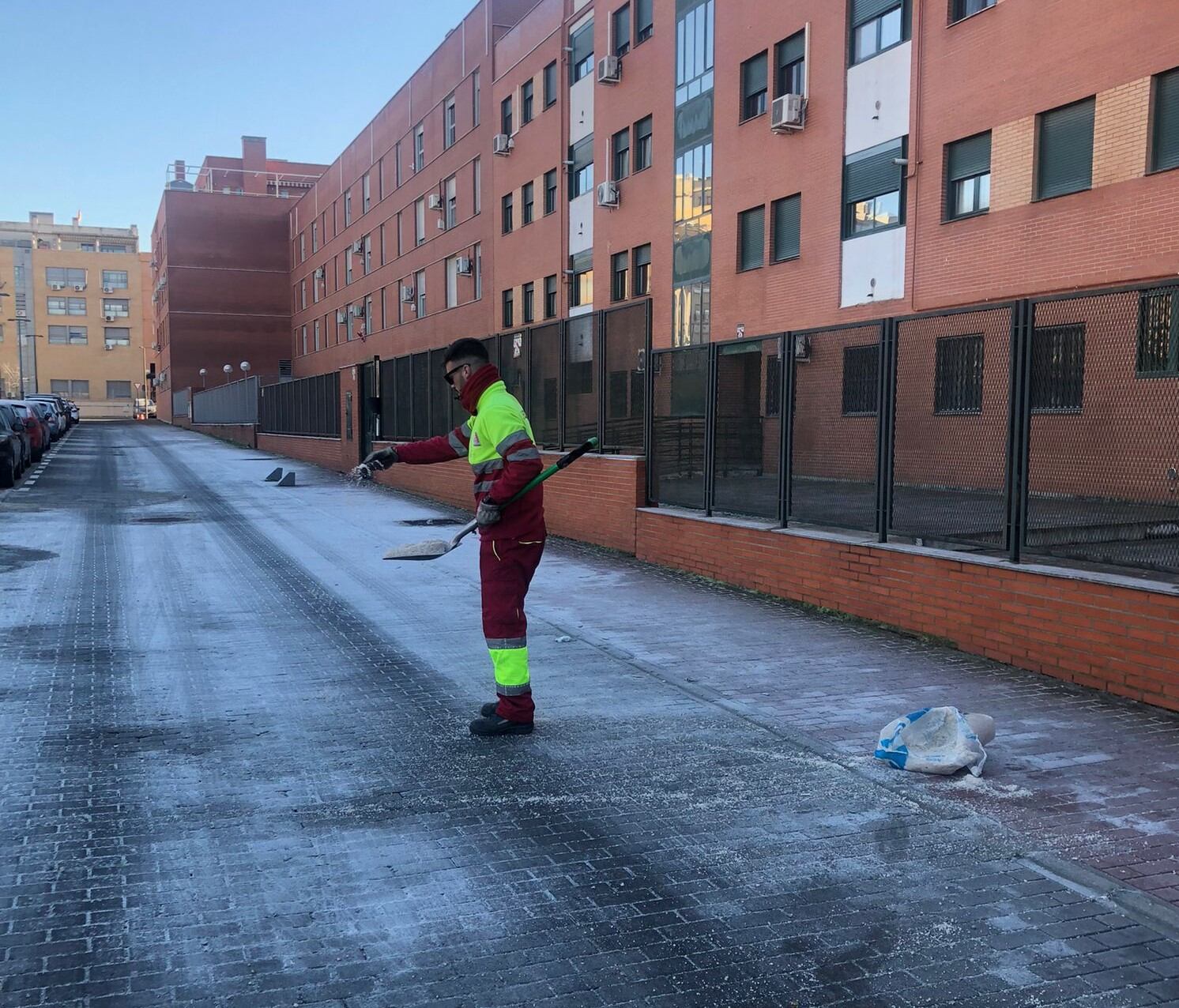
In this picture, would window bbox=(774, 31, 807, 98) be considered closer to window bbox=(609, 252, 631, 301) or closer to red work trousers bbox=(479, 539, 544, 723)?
window bbox=(609, 252, 631, 301)

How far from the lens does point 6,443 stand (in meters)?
21.2

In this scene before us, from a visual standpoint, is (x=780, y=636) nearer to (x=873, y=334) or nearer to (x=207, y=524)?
(x=873, y=334)

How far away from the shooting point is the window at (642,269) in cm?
2900

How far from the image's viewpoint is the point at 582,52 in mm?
32406

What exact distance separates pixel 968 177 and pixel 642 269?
12.3 metres

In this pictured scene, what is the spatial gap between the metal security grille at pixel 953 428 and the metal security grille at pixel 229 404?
36.9 meters

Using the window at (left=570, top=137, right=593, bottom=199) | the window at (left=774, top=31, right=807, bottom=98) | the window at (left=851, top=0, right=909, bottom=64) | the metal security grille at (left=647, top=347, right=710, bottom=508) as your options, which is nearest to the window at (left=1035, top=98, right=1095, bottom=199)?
the window at (left=851, top=0, right=909, bottom=64)

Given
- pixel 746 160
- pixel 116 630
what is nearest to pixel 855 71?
pixel 746 160

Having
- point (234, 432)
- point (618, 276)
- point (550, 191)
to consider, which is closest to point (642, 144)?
point (618, 276)

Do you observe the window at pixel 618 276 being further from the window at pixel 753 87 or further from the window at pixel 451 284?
the window at pixel 451 284

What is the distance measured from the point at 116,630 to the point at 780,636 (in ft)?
16.8

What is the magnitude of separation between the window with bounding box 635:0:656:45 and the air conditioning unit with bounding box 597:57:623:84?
781 mm

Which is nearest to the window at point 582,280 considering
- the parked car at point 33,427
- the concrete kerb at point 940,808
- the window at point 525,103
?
the window at point 525,103

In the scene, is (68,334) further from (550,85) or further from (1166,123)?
(1166,123)
